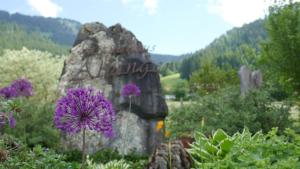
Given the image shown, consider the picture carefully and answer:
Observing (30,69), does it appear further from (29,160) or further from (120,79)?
(29,160)

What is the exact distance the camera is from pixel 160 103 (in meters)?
12.1

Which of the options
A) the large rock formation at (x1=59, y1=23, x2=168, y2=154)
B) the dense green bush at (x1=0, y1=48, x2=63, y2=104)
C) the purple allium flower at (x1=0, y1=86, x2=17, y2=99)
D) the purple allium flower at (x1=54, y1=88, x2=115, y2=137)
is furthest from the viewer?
the dense green bush at (x1=0, y1=48, x2=63, y2=104)

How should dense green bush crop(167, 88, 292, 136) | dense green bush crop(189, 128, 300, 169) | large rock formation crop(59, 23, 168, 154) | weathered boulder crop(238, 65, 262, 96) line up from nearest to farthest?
1. dense green bush crop(189, 128, 300, 169)
2. large rock formation crop(59, 23, 168, 154)
3. dense green bush crop(167, 88, 292, 136)
4. weathered boulder crop(238, 65, 262, 96)

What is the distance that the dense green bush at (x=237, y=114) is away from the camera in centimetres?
1288

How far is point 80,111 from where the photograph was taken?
4.27 metres

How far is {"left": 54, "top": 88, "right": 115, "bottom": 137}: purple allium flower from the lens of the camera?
13.9ft

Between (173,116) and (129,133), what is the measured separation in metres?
5.59

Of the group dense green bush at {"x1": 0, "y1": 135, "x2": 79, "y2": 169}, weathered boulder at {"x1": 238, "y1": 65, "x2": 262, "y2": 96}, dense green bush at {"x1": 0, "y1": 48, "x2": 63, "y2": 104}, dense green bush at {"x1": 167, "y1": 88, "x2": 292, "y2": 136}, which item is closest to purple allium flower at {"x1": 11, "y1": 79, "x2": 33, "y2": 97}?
dense green bush at {"x1": 0, "y1": 135, "x2": 79, "y2": 169}

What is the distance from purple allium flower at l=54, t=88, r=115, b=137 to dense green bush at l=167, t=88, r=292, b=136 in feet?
26.9

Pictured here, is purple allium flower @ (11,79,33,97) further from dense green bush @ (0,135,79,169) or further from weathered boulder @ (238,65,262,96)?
weathered boulder @ (238,65,262,96)

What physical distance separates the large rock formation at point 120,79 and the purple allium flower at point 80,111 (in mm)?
6994

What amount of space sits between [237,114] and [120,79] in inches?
135

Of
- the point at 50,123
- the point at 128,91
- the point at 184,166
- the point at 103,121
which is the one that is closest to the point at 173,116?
the point at 50,123

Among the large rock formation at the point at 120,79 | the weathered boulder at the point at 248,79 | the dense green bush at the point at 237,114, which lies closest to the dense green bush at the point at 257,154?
the large rock formation at the point at 120,79
